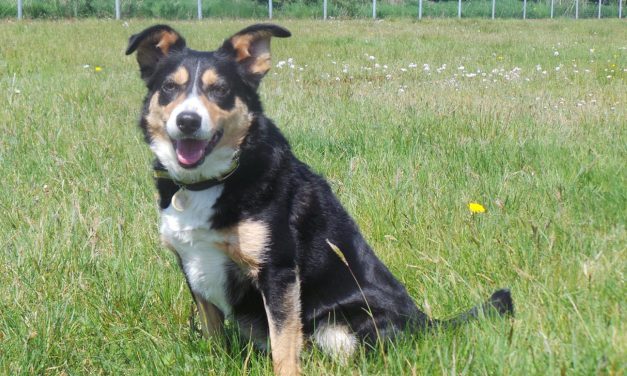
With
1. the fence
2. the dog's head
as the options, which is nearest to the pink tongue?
the dog's head

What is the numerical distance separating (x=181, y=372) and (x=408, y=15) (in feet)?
101

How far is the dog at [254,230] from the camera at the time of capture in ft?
8.70

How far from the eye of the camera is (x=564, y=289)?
8.69ft

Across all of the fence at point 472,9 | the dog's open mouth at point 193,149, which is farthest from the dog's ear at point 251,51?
the fence at point 472,9

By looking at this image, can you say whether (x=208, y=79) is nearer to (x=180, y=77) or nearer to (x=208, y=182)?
(x=180, y=77)

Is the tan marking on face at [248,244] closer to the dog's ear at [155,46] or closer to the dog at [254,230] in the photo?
the dog at [254,230]

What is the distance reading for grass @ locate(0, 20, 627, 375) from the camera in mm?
2439

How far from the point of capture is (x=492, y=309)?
244 centimetres

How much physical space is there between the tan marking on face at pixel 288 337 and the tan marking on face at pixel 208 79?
3.14 feet

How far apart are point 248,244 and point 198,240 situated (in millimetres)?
226

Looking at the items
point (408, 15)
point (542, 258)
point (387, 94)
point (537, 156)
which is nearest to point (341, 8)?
point (408, 15)

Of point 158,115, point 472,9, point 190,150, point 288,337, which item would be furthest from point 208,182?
point 472,9

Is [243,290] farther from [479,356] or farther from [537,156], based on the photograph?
[537,156]

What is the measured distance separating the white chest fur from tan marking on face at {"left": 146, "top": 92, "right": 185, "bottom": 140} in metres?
0.33
